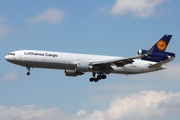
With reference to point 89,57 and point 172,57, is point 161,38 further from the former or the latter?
point 89,57

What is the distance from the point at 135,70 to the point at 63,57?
1350 cm

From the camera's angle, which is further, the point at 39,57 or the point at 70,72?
the point at 70,72

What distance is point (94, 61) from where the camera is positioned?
90000 mm

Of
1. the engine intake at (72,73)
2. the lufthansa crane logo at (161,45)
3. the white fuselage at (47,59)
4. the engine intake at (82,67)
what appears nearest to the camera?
the white fuselage at (47,59)

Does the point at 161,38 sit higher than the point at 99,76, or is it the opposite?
the point at 161,38

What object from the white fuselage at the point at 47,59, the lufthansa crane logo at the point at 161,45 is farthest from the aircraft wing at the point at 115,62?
the lufthansa crane logo at the point at 161,45

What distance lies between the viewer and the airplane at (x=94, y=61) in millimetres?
86312

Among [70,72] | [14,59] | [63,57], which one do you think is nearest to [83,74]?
[70,72]

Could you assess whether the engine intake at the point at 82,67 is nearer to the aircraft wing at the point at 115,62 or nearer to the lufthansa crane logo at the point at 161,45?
the aircraft wing at the point at 115,62

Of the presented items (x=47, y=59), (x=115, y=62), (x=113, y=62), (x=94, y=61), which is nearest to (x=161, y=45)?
(x=115, y=62)

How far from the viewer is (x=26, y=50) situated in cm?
8738

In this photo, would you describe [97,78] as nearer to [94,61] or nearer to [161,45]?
[94,61]

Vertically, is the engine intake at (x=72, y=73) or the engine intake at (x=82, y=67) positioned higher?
the engine intake at (x=82, y=67)

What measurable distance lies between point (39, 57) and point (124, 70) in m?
15.4
